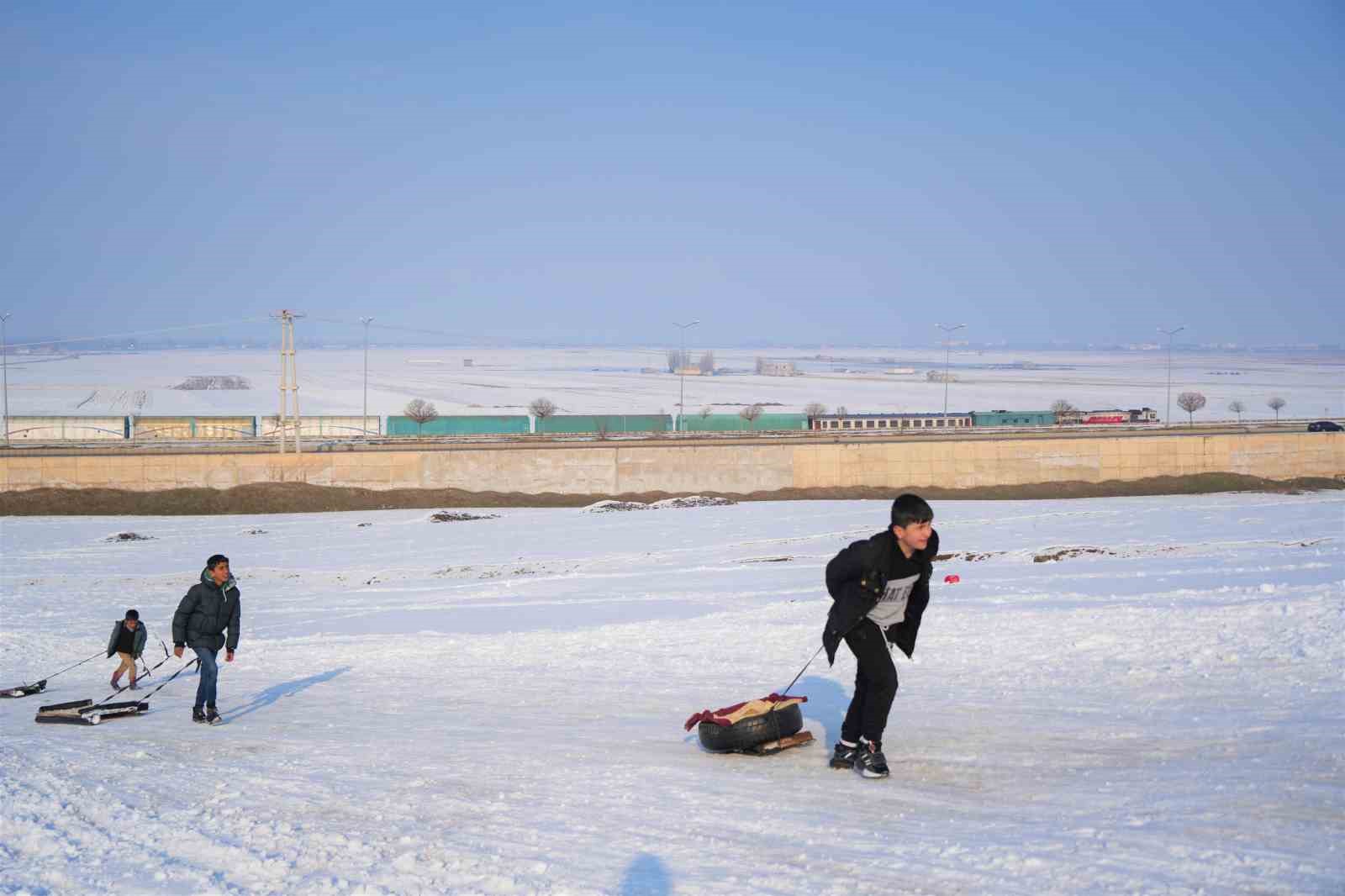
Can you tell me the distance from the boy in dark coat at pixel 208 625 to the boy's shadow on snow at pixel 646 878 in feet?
20.7

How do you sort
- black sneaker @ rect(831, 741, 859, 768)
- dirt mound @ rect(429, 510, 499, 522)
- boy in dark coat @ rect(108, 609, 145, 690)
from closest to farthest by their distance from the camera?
1. black sneaker @ rect(831, 741, 859, 768)
2. boy in dark coat @ rect(108, 609, 145, 690)
3. dirt mound @ rect(429, 510, 499, 522)

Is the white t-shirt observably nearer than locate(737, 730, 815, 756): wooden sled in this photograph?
Yes

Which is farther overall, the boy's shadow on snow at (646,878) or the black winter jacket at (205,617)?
the black winter jacket at (205,617)

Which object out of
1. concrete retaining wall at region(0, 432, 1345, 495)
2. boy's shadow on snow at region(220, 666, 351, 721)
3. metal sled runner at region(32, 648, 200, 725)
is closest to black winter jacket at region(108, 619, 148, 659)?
metal sled runner at region(32, 648, 200, 725)

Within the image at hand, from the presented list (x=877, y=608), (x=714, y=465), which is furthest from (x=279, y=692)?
(x=714, y=465)

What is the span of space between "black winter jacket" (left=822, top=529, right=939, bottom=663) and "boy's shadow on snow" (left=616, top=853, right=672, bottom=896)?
73.6 inches

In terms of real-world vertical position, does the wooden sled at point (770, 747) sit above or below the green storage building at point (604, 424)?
below

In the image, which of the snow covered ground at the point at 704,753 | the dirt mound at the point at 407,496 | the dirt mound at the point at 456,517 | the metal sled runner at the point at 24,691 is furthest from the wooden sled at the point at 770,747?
the dirt mound at the point at 407,496

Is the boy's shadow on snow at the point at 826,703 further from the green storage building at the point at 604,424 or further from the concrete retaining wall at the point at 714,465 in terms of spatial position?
the green storage building at the point at 604,424

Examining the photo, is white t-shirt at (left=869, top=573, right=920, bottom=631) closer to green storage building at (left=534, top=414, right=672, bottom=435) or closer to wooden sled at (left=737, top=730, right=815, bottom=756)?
wooden sled at (left=737, top=730, right=815, bottom=756)

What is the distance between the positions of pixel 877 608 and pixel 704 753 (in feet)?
6.18

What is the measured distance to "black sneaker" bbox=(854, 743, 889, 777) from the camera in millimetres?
7426

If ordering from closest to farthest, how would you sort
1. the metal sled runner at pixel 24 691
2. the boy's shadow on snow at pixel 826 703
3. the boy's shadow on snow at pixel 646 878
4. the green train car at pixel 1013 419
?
the boy's shadow on snow at pixel 646 878, the boy's shadow on snow at pixel 826 703, the metal sled runner at pixel 24 691, the green train car at pixel 1013 419

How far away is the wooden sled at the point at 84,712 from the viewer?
10992 millimetres
